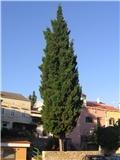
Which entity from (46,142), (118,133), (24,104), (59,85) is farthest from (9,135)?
(24,104)

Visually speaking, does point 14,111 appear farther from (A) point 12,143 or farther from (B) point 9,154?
(B) point 9,154

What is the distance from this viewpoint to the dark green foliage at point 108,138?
48188mm

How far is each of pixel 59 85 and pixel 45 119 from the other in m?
4.30

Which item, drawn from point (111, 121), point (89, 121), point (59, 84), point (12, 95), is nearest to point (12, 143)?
point (59, 84)

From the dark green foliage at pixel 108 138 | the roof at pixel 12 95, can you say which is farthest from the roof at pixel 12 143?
the roof at pixel 12 95

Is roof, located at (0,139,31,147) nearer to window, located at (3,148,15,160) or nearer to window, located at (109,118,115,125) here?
window, located at (3,148,15,160)

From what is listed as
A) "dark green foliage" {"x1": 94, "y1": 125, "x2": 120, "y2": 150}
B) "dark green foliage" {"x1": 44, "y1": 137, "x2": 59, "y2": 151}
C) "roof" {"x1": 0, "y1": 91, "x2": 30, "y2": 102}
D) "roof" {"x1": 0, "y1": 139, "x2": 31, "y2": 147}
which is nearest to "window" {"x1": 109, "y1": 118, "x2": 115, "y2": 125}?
"dark green foliage" {"x1": 94, "y1": 125, "x2": 120, "y2": 150}

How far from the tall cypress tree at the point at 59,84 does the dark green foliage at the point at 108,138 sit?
510 inches

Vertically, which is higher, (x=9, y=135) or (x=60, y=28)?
(x=60, y=28)

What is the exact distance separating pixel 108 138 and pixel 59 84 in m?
15.7

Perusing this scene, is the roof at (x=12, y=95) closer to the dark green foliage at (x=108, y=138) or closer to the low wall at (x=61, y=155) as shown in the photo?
the dark green foliage at (x=108, y=138)

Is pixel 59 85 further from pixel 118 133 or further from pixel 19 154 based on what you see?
pixel 118 133

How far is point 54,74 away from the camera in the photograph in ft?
124

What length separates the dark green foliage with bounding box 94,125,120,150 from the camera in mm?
48188
